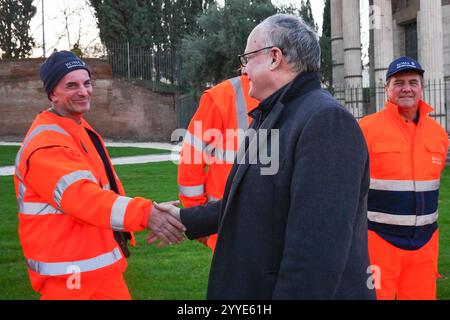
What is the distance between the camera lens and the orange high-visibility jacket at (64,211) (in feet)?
10.1

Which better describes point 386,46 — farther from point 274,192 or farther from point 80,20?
point 80,20

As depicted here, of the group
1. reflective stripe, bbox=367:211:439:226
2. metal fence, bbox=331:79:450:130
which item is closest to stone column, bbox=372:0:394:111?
metal fence, bbox=331:79:450:130

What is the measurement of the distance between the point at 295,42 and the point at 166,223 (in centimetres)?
145

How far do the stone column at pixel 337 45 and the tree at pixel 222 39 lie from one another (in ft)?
10.4

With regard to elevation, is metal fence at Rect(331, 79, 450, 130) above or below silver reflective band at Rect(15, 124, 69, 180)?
above

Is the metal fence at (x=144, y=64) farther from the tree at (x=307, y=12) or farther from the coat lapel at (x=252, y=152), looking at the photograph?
the coat lapel at (x=252, y=152)

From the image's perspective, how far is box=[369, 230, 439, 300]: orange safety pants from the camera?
4.09 meters

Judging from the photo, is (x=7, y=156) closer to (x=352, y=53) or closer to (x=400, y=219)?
(x=352, y=53)

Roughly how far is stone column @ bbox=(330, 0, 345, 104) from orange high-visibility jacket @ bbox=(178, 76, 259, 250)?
68.8 ft

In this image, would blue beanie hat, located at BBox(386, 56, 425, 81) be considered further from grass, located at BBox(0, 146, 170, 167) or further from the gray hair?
grass, located at BBox(0, 146, 170, 167)

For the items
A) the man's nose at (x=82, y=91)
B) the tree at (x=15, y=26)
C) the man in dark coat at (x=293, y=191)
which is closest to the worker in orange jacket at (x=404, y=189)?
the man in dark coat at (x=293, y=191)

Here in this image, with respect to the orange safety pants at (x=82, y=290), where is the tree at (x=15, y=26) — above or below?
above

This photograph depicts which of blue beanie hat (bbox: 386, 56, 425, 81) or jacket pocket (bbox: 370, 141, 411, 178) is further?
blue beanie hat (bbox: 386, 56, 425, 81)
